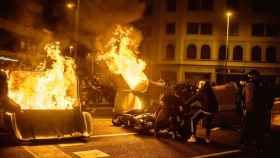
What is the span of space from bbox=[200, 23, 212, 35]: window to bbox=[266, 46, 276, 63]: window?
731cm

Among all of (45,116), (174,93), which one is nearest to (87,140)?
(45,116)

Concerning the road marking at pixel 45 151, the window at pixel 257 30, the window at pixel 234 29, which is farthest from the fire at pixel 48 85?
the window at pixel 257 30

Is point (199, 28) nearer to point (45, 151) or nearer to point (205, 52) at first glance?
point (205, 52)

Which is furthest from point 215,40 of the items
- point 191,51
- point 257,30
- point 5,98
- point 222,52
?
point 5,98

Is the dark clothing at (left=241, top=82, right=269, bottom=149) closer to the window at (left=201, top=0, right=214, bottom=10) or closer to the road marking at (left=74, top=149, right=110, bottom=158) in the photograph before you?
the road marking at (left=74, top=149, right=110, bottom=158)

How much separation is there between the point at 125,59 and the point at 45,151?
21.7ft

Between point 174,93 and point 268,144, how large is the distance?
10.2ft

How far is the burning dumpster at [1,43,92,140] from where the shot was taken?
9484 millimetres

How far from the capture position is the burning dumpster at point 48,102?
373 inches

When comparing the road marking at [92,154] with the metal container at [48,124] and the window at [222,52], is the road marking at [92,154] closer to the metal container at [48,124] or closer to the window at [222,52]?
the metal container at [48,124]

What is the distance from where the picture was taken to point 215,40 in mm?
45094

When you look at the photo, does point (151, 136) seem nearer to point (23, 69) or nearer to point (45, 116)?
point (45, 116)

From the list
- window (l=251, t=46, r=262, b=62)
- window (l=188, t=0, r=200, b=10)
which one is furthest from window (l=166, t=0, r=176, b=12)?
window (l=251, t=46, r=262, b=62)

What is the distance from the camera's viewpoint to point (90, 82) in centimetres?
2227
